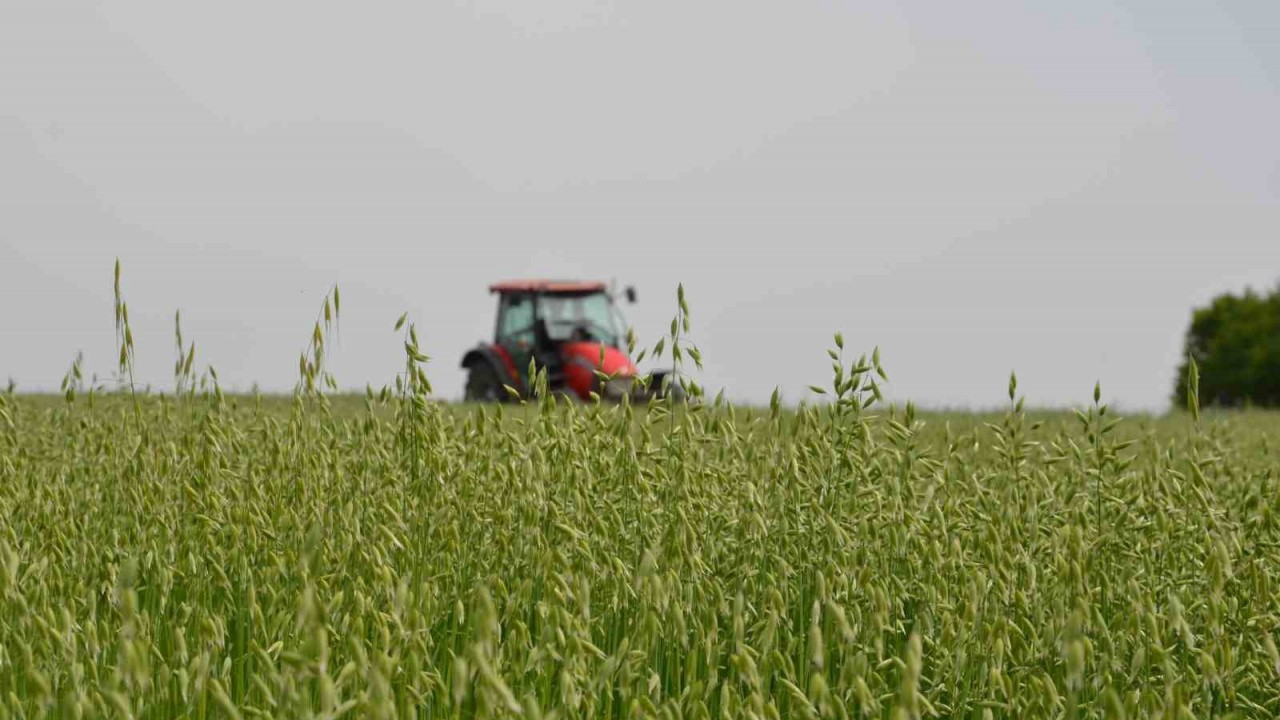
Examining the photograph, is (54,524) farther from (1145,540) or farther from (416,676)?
(1145,540)

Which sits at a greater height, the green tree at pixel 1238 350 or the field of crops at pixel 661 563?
the green tree at pixel 1238 350

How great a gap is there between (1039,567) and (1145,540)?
1.69 ft

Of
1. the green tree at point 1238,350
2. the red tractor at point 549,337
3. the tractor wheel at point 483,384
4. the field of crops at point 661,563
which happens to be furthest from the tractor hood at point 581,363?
the green tree at point 1238,350

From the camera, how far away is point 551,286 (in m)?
17.8

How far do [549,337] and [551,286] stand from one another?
822mm

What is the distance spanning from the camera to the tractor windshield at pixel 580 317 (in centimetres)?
1764

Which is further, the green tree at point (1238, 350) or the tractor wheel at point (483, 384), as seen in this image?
the green tree at point (1238, 350)

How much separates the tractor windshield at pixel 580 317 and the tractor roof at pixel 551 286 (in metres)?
0.14

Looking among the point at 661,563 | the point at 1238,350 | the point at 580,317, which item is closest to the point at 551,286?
the point at 580,317

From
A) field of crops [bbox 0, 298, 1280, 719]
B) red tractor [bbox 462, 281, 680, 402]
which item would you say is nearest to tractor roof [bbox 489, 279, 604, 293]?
red tractor [bbox 462, 281, 680, 402]

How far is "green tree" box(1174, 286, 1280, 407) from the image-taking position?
36.1 m

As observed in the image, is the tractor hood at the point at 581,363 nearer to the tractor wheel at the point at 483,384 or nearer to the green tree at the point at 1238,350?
the tractor wheel at the point at 483,384

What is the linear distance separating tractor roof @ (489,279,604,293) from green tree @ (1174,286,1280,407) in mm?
22962

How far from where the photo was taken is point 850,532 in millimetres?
3803
